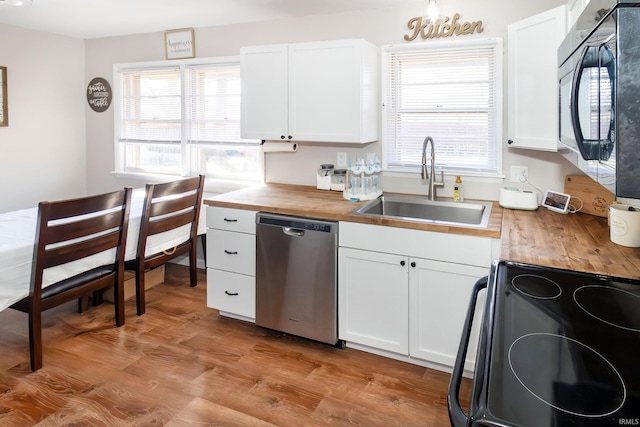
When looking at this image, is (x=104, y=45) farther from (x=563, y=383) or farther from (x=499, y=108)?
(x=563, y=383)

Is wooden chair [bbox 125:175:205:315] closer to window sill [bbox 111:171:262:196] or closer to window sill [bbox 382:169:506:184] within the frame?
window sill [bbox 111:171:262:196]

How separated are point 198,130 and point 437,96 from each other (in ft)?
7.06

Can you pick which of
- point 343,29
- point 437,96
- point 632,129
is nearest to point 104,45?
point 343,29

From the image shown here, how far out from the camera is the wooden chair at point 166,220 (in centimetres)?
295

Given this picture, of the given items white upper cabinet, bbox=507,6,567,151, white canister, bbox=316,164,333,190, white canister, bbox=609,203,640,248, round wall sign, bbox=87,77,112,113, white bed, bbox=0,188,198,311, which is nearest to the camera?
white canister, bbox=609,203,640,248

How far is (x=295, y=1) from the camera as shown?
288 centimetres

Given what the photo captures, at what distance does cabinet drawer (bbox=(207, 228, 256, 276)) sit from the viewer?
2744 mm

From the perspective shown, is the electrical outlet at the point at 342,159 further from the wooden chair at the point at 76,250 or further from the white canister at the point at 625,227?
the white canister at the point at 625,227

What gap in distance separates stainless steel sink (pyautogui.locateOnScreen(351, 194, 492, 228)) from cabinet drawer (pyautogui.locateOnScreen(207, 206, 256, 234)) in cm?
69

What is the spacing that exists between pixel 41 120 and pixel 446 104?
12.2 ft

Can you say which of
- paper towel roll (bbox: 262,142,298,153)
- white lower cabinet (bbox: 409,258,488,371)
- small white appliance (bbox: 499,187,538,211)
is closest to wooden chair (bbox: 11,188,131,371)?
paper towel roll (bbox: 262,142,298,153)

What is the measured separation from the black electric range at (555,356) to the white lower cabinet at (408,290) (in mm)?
871

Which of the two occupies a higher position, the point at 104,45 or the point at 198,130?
the point at 104,45

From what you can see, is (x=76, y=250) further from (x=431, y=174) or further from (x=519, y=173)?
(x=519, y=173)
